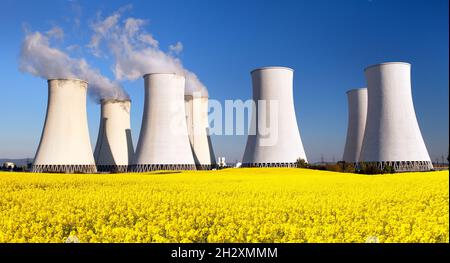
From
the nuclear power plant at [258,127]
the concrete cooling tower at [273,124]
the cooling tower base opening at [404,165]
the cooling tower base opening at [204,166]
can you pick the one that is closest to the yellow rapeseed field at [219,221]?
the concrete cooling tower at [273,124]

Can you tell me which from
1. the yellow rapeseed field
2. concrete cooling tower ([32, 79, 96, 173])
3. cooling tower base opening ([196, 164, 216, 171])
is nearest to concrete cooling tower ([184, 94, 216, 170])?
cooling tower base opening ([196, 164, 216, 171])

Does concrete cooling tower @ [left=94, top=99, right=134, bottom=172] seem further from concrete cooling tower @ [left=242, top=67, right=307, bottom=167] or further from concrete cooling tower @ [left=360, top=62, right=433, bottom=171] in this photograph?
concrete cooling tower @ [left=360, top=62, right=433, bottom=171]

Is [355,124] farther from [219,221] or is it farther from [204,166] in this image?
[219,221]

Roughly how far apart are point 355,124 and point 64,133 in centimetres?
2582

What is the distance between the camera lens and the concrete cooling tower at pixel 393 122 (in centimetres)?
3117

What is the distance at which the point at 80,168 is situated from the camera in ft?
111

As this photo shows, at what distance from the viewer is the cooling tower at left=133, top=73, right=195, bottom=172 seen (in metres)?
32.9

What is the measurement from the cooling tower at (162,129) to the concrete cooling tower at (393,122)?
1447 centimetres

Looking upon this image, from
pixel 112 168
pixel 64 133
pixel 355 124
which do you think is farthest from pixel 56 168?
pixel 355 124

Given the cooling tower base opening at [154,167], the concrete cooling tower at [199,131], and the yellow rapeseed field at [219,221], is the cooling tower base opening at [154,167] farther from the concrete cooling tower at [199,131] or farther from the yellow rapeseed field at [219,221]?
the yellow rapeseed field at [219,221]

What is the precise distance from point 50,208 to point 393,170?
28.5 metres

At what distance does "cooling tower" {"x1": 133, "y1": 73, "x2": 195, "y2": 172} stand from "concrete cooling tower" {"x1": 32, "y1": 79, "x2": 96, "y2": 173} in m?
4.45
